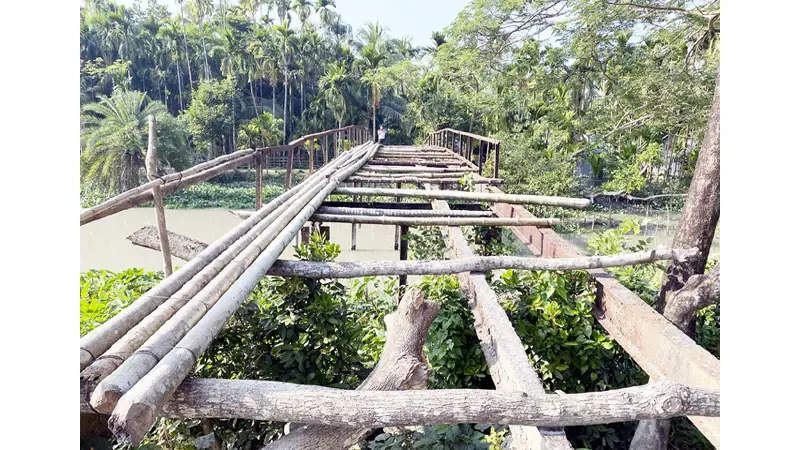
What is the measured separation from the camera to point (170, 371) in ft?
2.98

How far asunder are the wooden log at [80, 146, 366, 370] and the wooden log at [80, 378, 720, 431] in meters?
0.14

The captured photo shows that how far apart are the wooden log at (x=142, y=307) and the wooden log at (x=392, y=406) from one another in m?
0.14

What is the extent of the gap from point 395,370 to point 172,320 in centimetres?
62

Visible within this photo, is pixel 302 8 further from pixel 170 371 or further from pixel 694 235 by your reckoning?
pixel 170 371

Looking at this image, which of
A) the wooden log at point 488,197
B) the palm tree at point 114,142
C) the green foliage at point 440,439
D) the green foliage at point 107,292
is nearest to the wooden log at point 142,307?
the green foliage at point 107,292

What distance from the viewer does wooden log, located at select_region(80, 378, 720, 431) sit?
94 cm

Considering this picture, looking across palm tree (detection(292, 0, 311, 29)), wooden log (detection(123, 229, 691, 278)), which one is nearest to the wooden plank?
wooden log (detection(123, 229, 691, 278))

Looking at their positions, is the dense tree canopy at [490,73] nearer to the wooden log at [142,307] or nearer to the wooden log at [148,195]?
the wooden log at [148,195]

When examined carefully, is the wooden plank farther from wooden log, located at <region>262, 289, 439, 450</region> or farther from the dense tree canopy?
the dense tree canopy

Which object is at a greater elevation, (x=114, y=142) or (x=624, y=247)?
(x=114, y=142)

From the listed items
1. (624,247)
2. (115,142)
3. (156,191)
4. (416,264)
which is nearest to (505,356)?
(416,264)

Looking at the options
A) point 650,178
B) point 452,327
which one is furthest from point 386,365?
point 650,178
